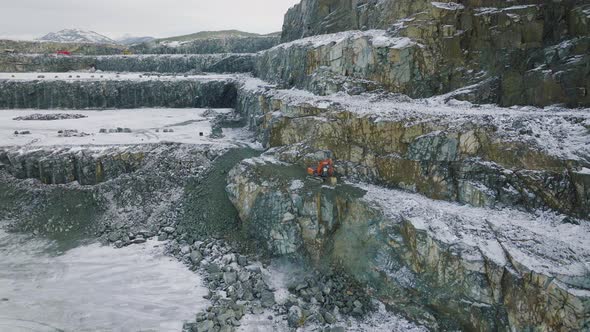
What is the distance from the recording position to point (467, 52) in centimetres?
2053

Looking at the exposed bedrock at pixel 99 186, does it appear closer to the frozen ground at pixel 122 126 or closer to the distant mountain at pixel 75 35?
the frozen ground at pixel 122 126

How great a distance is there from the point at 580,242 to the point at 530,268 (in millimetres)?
2181

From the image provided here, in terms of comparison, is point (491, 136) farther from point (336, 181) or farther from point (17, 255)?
point (17, 255)

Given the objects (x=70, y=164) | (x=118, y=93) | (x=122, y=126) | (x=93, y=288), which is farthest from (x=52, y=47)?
(x=93, y=288)

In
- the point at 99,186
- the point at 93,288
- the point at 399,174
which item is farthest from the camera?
the point at 99,186

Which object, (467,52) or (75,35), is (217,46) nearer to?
(467,52)

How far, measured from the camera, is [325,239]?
15234 mm

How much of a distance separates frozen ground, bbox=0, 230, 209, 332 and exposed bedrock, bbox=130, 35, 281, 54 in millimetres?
46496

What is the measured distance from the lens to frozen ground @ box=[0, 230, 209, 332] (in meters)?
12.7

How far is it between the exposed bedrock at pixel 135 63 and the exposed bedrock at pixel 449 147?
31.6 meters

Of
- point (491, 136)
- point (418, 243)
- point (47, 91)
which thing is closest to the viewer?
point (418, 243)

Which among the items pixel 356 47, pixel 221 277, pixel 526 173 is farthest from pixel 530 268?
pixel 356 47

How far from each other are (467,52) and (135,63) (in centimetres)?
4588

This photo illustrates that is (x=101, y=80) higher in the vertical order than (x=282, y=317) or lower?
higher
